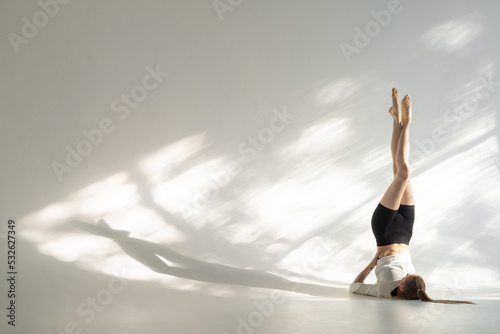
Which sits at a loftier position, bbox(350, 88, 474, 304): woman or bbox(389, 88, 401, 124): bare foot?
bbox(389, 88, 401, 124): bare foot

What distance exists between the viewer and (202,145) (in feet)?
14.9

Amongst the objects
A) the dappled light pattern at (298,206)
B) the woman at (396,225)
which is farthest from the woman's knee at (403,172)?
the dappled light pattern at (298,206)

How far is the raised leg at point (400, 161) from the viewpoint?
3.53 meters

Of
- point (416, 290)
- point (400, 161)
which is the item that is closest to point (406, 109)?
point (400, 161)

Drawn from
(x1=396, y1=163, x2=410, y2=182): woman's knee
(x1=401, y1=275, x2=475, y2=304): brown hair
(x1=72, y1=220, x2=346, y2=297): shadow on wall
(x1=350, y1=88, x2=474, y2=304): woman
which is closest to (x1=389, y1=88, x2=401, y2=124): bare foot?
(x1=350, y1=88, x2=474, y2=304): woman

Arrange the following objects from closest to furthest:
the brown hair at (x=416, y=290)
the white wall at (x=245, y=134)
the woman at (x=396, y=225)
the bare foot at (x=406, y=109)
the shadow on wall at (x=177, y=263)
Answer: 1. the brown hair at (x=416, y=290)
2. the woman at (x=396, y=225)
3. the bare foot at (x=406, y=109)
4. the shadow on wall at (x=177, y=263)
5. the white wall at (x=245, y=134)

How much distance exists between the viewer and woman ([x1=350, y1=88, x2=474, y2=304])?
3.37m

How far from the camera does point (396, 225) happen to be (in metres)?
3.62

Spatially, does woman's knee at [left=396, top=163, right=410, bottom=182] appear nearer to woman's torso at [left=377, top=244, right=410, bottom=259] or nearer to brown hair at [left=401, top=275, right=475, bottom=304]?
woman's torso at [left=377, top=244, right=410, bottom=259]

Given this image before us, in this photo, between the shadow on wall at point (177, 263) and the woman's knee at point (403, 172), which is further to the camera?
the shadow on wall at point (177, 263)

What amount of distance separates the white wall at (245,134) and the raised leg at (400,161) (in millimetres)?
996

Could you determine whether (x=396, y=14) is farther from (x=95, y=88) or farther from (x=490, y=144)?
(x=95, y=88)

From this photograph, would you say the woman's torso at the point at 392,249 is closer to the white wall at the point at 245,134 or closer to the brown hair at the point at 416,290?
the brown hair at the point at 416,290

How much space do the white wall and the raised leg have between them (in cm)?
100
